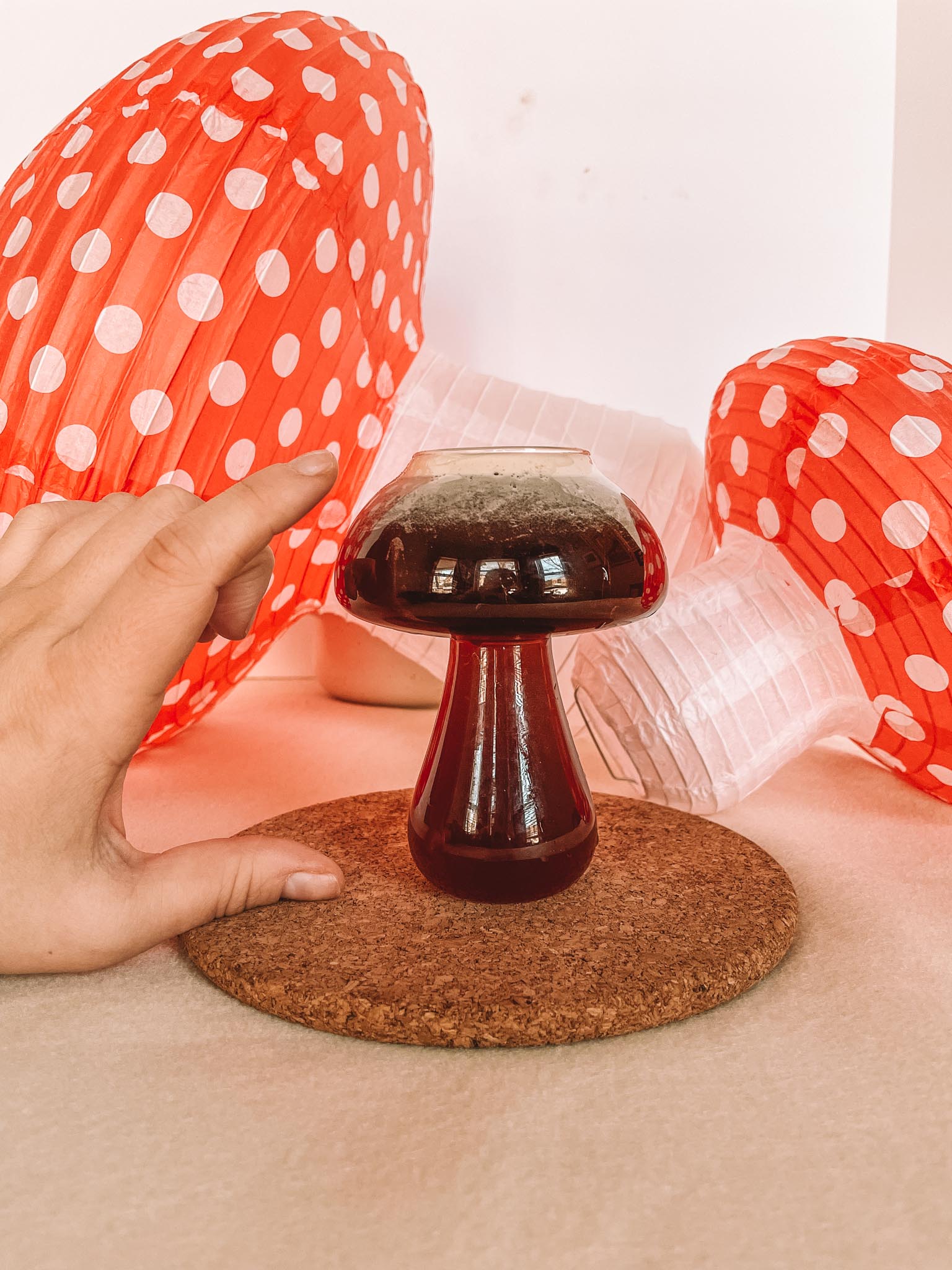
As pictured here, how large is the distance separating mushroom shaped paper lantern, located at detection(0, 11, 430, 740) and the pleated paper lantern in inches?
4.9

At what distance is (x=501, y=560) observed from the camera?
41cm

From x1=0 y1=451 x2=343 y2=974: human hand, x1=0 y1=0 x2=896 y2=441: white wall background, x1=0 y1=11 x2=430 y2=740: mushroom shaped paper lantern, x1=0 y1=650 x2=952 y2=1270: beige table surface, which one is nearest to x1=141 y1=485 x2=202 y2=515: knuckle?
x1=0 y1=451 x2=343 y2=974: human hand

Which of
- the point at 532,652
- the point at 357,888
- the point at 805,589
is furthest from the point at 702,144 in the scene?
the point at 357,888

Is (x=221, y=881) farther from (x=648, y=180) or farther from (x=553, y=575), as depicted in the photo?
(x=648, y=180)

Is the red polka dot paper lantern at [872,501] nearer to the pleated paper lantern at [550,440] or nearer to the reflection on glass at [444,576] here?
the pleated paper lantern at [550,440]

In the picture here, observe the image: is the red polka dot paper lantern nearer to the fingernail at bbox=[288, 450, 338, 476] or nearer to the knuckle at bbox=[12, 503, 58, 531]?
the fingernail at bbox=[288, 450, 338, 476]

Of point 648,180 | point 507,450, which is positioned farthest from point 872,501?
point 648,180

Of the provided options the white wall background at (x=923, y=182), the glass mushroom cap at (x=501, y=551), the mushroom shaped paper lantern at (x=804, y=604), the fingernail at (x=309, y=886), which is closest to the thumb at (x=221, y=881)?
the fingernail at (x=309, y=886)

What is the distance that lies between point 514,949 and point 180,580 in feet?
0.74

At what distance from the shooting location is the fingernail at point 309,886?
50 cm

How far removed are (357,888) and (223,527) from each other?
0.21 metres

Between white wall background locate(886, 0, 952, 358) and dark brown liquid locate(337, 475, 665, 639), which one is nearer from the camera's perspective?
dark brown liquid locate(337, 475, 665, 639)

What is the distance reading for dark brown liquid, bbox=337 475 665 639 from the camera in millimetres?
413

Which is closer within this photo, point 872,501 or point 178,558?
point 178,558
